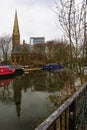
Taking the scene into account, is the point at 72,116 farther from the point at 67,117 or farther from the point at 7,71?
the point at 7,71

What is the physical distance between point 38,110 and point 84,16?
8.28 meters

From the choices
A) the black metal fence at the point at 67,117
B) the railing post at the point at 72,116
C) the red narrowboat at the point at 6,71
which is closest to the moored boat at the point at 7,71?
the red narrowboat at the point at 6,71

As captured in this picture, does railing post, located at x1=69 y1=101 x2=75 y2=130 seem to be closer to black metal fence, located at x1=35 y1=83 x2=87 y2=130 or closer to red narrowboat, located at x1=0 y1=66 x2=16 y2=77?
black metal fence, located at x1=35 y1=83 x2=87 y2=130

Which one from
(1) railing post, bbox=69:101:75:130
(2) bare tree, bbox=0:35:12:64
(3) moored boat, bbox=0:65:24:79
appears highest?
(2) bare tree, bbox=0:35:12:64

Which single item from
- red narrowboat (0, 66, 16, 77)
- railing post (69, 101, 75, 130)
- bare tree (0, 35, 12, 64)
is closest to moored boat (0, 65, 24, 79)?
red narrowboat (0, 66, 16, 77)

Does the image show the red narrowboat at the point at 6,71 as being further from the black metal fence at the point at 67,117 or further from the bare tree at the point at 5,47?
the black metal fence at the point at 67,117

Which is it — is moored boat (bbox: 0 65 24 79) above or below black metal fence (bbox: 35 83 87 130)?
below

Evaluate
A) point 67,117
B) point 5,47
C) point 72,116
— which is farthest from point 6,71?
point 72,116

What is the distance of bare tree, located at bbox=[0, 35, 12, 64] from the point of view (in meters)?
61.4

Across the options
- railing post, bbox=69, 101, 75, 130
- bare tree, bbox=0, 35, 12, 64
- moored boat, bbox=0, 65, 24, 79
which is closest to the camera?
railing post, bbox=69, 101, 75, 130

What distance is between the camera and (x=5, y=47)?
62312 millimetres

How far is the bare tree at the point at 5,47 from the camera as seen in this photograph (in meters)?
61.4

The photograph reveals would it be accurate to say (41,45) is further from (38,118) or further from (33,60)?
(38,118)

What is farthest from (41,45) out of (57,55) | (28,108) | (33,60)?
(57,55)
